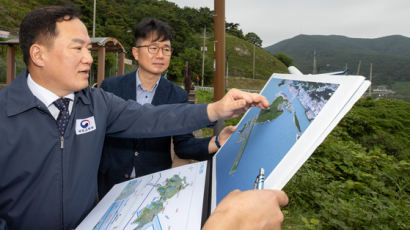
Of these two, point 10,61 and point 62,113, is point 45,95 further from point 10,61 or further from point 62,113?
point 10,61

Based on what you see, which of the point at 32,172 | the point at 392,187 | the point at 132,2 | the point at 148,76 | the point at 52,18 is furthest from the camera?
the point at 132,2

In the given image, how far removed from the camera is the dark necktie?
147cm

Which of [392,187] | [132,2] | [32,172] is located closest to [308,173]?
[392,187]

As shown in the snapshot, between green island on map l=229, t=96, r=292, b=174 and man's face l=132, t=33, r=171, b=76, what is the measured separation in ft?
4.90

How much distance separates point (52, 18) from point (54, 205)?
94cm

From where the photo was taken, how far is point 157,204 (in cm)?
122

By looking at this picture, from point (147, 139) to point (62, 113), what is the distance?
991 mm

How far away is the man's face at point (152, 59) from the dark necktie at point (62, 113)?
49.6 inches

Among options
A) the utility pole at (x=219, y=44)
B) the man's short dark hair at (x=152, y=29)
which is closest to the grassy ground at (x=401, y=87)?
the utility pole at (x=219, y=44)

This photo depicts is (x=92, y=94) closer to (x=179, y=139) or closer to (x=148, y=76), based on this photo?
(x=179, y=139)

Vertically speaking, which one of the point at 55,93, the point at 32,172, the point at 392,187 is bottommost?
the point at 392,187

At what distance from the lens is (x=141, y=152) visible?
2438mm

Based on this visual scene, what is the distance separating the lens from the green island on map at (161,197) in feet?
3.71

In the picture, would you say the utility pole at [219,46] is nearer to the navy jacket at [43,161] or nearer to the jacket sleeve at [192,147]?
the jacket sleeve at [192,147]
